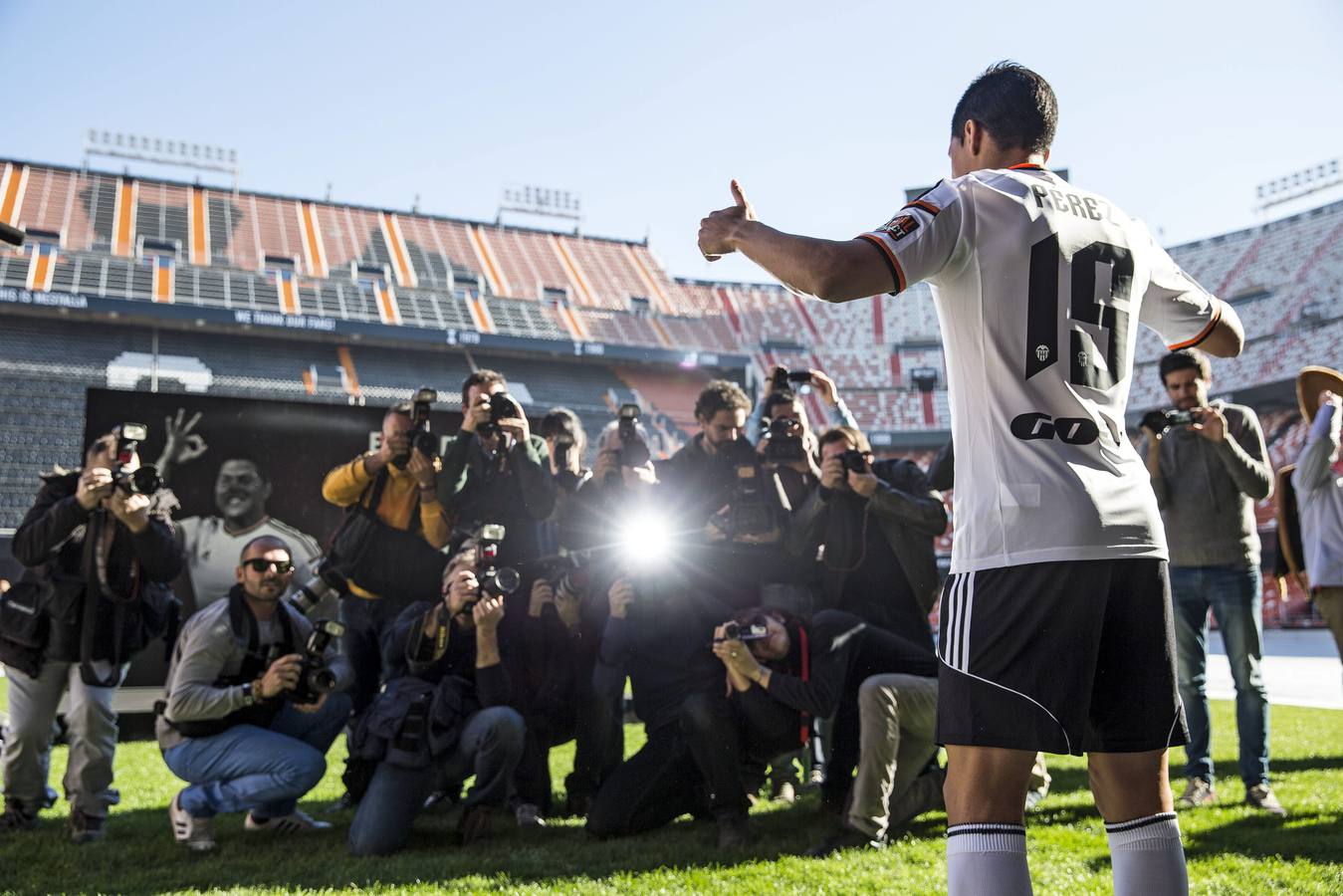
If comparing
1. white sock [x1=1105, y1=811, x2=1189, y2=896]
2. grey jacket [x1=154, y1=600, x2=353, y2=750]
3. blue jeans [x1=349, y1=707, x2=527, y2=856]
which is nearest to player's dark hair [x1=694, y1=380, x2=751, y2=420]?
blue jeans [x1=349, y1=707, x2=527, y2=856]

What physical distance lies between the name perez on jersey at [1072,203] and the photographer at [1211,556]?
258cm

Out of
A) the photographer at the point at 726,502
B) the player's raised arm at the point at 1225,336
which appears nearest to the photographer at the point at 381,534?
the photographer at the point at 726,502

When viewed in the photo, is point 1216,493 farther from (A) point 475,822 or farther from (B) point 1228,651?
→ (A) point 475,822

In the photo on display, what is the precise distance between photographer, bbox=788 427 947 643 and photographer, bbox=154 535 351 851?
2272 millimetres

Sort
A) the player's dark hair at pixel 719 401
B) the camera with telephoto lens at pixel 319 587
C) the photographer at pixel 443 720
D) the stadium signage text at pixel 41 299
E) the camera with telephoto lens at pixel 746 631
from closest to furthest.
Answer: the photographer at pixel 443 720 → the camera with telephoto lens at pixel 746 631 → the camera with telephoto lens at pixel 319 587 → the player's dark hair at pixel 719 401 → the stadium signage text at pixel 41 299

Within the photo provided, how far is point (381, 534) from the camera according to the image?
5.20m

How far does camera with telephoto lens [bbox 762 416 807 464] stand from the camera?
5.20 meters

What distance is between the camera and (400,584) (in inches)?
205

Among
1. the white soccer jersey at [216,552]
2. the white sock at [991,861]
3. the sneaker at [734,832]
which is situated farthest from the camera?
the white soccer jersey at [216,552]

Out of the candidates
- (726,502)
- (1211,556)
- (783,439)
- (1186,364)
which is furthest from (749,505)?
(1211,556)

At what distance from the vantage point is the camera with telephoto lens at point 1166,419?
3.97m

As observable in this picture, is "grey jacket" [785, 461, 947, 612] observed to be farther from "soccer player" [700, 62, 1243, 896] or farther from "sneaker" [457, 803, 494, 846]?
"soccer player" [700, 62, 1243, 896]

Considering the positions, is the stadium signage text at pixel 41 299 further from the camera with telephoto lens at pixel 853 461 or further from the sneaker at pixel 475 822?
the camera with telephoto lens at pixel 853 461

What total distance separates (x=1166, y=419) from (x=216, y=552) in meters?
6.54
